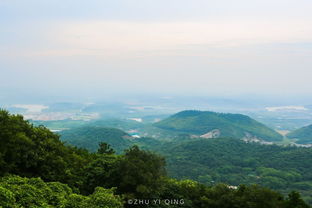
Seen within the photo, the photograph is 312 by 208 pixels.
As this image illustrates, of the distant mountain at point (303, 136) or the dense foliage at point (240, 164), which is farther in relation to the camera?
the distant mountain at point (303, 136)

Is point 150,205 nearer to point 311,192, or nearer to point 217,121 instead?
point 311,192

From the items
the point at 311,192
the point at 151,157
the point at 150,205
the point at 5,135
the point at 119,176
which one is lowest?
the point at 311,192

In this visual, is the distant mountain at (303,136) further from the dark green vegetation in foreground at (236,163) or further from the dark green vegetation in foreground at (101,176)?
the dark green vegetation in foreground at (101,176)

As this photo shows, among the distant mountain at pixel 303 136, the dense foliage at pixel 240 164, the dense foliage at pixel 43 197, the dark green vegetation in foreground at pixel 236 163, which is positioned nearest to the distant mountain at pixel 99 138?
the dark green vegetation in foreground at pixel 236 163

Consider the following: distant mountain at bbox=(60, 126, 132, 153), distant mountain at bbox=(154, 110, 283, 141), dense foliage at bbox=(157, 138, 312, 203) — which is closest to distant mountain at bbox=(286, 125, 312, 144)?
distant mountain at bbox=(154, 110, 283, 141)

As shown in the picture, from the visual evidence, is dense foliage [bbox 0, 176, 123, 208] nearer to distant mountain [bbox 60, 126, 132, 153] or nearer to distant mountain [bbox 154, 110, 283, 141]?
distant mountain [bbox 60, 126, 132, 153]

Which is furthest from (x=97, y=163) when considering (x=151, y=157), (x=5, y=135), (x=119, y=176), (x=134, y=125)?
(x=134, y=125)
